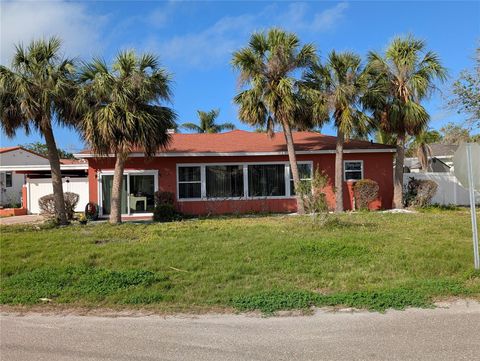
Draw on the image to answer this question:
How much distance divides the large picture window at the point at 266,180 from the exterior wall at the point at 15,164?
1936 cm

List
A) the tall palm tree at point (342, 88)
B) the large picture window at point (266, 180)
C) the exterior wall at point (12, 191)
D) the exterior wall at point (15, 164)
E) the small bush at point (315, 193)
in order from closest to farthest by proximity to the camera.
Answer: the small bush at point (315, 193), the tall palm tree at point (342, 88), the large picture window at point (266, 180), the exterior wall at point (12, 191), the exterior wall at point (15, 164)

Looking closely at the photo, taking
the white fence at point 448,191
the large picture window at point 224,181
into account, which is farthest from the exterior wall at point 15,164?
the white fence at point 448,191

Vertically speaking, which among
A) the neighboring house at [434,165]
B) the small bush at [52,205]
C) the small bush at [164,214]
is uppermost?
the neighboring house at [434,165]

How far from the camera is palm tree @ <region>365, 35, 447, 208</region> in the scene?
18125 millimetres

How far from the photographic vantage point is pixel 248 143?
2173cm

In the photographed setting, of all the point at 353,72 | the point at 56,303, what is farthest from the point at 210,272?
the point at 353,72

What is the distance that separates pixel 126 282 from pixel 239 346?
3.31 metres

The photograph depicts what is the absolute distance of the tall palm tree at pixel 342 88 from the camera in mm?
17516

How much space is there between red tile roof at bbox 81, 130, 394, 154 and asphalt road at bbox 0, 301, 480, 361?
1367 cm

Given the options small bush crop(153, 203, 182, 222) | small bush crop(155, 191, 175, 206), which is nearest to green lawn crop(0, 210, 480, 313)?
small bush crop(153, 203, 182, 222)

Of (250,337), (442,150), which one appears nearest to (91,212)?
(250,337)

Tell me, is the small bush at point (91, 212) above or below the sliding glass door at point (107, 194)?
below

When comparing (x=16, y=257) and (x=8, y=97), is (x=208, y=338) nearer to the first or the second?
(x=16, y=257)

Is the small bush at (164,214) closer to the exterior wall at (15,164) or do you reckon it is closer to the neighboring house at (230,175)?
the neighboring house at (230,175)
